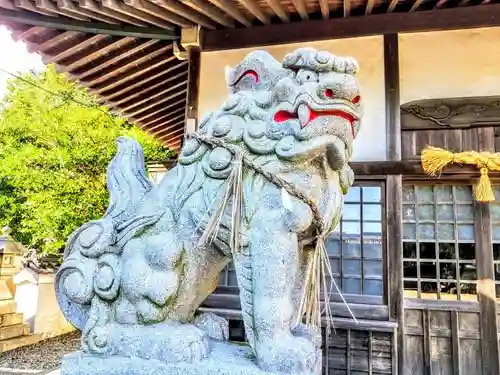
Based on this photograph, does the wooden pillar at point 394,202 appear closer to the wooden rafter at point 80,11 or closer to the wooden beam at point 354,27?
the wooden beam at point 354,27

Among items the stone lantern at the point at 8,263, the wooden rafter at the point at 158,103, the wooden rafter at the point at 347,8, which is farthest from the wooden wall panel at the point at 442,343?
the stone lantern at the point at 8,263

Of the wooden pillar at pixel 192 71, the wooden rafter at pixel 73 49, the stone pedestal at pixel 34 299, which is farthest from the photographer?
the stone pedestal at pixel 34 299

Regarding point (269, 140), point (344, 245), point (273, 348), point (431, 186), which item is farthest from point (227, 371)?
point (431, 186)

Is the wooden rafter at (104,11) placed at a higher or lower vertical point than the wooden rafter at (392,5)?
lower

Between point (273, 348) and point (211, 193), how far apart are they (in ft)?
2.08

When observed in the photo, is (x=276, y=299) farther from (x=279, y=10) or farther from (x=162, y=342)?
(x=279, y=10)

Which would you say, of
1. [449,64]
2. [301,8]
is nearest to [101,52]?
[301,8]

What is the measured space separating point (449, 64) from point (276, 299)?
3.43 metres

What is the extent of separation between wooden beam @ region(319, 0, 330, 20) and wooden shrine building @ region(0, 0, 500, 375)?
0.08 ft

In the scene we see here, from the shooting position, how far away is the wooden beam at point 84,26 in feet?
13.0

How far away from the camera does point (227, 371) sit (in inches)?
56.7

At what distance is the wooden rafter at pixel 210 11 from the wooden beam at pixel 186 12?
0.34 feet

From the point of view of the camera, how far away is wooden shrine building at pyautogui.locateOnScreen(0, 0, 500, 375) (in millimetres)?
3615

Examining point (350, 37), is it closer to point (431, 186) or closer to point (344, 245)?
point (431, 186)
